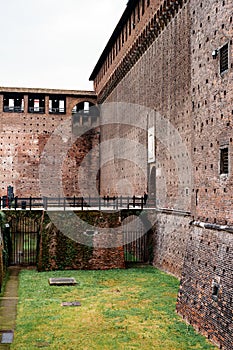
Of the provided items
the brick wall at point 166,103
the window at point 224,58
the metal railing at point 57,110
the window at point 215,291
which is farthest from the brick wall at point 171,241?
the metal railing at point 57,110

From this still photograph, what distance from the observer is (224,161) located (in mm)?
10312

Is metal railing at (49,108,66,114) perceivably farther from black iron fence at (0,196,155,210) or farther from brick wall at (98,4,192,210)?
black iron fence at (0,196,155,210)

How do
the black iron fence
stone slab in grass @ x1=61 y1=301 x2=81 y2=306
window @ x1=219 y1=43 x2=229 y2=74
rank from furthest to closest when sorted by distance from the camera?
the black iron fence < stone slab in grass @ x1=61 y1=301 x2=81 y2=306 < window @ x1=219 y1=43 x2=229 y2=74

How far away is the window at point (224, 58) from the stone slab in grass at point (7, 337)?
6955 mm

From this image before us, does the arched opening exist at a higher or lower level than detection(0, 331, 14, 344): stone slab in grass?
higher

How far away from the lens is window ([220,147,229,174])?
1020 cm

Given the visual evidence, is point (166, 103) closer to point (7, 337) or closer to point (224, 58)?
point (224, 58)

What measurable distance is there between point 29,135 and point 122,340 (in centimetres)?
2200

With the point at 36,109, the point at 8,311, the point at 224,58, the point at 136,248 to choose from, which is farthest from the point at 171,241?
the point at 36,109

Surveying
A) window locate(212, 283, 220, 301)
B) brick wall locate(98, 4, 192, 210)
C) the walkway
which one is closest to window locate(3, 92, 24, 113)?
brick wall locate(98, 4, 192, 210)

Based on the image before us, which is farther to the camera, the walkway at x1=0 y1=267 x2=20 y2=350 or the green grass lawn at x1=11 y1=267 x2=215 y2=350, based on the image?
the walkway at x1=0 y1=267 x2=20 y2=350

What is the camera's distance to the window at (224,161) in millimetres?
10196

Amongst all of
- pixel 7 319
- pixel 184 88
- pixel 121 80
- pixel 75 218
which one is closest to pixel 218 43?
pixel 184 88

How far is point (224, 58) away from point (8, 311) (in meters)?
7.59
